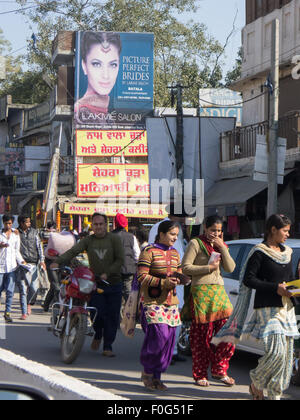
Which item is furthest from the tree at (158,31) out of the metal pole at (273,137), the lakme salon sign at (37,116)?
the metal pole at (273,137)

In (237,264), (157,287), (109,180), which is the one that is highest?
(109,180)

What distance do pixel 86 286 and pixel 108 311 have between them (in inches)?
26.4

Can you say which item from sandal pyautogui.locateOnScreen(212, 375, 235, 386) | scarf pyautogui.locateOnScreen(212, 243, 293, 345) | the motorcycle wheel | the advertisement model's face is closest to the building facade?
the motorcycle wheel

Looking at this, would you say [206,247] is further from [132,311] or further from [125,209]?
[125,209]

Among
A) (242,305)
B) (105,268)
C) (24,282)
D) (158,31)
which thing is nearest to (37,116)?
(158,31)

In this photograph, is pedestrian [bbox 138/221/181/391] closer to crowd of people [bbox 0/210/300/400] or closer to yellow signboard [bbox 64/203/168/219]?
crowd of people [bbox 0/210/300/400]

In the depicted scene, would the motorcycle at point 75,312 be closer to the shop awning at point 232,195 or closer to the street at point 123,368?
the street at point 123,368

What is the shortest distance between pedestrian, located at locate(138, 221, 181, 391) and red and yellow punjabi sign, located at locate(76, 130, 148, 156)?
29.4 m

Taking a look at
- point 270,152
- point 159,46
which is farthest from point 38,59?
point 270,152

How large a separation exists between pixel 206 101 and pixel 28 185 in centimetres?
1647

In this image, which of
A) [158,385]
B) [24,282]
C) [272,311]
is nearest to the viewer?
[272,311]

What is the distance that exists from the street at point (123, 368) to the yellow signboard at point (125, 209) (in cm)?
1874

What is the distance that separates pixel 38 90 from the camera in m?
52.2

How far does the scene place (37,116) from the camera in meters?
48.6
